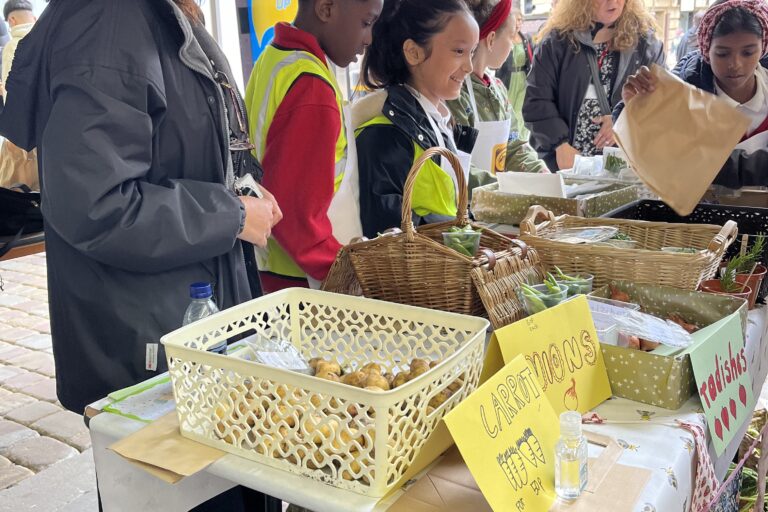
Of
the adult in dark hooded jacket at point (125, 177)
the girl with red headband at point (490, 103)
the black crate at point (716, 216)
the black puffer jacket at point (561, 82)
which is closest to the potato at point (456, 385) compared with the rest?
the adult in dark hooded jacket at point (125, 177)

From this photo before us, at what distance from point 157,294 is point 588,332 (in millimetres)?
747

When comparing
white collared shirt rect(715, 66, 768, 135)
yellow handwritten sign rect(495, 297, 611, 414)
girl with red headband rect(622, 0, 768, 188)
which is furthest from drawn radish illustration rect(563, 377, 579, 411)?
white collared shirt rect(715, 66, 768, 135)

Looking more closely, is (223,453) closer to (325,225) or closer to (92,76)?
(92,76)

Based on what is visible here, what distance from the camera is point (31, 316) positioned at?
3.87m

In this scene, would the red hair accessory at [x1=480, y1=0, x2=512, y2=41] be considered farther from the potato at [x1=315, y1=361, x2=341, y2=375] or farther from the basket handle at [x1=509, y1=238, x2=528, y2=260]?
the potato at [x1=315, y1=361, x2=341, y2=375]

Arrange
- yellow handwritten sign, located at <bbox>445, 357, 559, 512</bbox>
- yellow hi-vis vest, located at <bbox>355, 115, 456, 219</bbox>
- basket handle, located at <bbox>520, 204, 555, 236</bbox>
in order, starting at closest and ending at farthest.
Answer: yellow handwritten sign, located at <bbox>445, 357, 559, 512</bbox> → basket handle, located at <bbox>520, 204, 555, 236</bbox> → yellow hi-vis vest, located at <bbox>355, 115, 456, 219</bbox>

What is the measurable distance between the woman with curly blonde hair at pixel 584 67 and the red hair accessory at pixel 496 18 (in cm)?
77

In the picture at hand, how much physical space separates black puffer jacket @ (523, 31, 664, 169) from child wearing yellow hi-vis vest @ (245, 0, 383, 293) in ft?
5.58

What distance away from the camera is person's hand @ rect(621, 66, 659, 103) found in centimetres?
170

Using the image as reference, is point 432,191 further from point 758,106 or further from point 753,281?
point 758,106

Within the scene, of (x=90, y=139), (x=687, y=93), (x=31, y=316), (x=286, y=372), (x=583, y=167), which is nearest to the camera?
(x=286, y=372)

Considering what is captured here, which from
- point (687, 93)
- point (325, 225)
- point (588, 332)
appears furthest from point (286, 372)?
point (687, 93)

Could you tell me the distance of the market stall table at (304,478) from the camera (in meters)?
0.81

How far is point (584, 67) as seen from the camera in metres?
3.23
